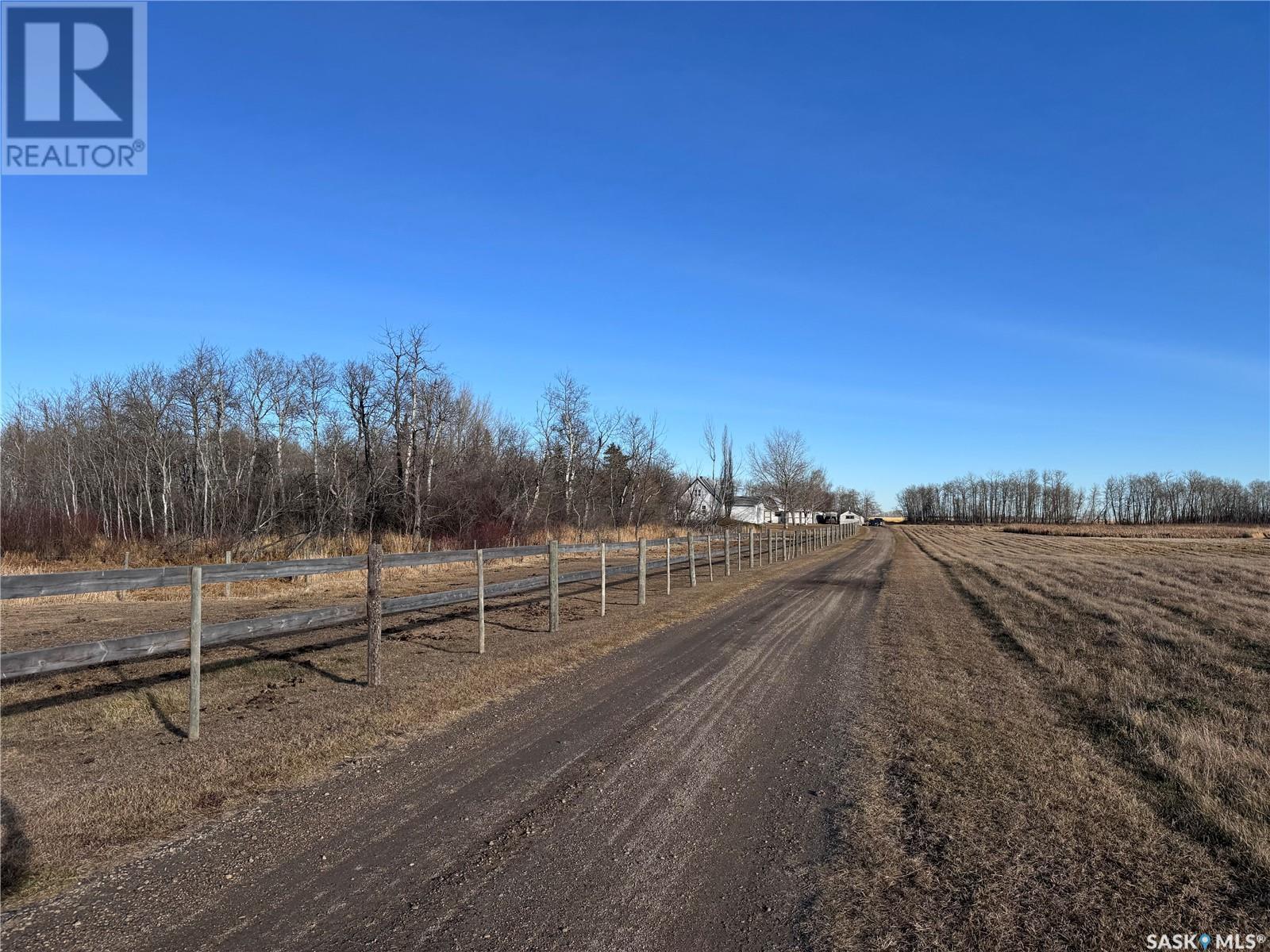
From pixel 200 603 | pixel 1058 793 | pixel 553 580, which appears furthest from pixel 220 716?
pixel 1058 793

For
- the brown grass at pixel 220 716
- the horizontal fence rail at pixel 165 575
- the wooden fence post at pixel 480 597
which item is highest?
the horizontal fence rail at pixel 165 575

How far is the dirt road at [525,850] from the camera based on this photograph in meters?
3.16

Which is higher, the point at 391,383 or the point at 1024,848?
the point at 391,383

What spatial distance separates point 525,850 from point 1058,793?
144 inches

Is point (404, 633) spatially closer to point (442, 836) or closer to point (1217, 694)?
point (442, 836)

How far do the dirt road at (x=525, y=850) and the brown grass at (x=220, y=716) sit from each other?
1.47ft

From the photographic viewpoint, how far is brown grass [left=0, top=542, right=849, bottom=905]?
4.28 meters

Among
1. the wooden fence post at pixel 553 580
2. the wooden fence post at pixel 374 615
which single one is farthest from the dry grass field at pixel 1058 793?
the wooden fence post at pixel 374 615

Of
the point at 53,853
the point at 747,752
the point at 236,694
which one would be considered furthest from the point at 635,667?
the point at 53,853

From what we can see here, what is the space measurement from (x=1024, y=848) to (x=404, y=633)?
9714 mm

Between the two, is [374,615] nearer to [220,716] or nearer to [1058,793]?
[220,716]

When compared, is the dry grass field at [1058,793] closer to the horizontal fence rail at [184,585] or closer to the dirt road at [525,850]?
the dirt road at [525,850]

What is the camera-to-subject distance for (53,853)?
3.82 metres

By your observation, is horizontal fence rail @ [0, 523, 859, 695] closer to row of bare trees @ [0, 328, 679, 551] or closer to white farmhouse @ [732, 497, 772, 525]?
row of bare trees @ [0, 328, 679, 551]
